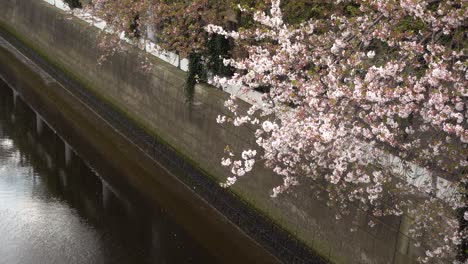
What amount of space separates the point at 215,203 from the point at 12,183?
3466 mm

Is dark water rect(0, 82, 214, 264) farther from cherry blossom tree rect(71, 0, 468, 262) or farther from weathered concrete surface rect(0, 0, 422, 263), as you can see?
cherry blossom tree rect(71, 0, 468, 262)

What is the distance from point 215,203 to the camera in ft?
30.1

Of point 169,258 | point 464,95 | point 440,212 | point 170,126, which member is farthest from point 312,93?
point 170,126

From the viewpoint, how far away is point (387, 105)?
507cm

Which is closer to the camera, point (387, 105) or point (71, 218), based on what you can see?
point (387, 105)

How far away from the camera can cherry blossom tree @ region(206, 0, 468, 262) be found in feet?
15.5

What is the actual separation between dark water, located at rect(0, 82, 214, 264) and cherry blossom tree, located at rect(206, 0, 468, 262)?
2.69 metres

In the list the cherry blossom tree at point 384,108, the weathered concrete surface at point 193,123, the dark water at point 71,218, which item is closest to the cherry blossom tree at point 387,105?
the cherry blossom tree at point 384,108

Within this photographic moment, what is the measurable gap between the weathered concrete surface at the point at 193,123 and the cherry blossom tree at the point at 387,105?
64cm

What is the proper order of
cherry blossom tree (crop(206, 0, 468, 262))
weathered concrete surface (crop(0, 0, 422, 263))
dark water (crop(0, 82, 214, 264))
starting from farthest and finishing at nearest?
dark water (crop(0, 82, 214, 264)), weathered concrete surface (crop(0, 0, 422, 263)), cherry blossom tree (crop(206, 0, 468, 262))

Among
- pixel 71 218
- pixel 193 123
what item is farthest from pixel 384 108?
pixel 71 218

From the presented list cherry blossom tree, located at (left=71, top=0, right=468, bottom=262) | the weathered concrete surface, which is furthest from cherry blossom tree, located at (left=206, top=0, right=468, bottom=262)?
the weathered concrete surface

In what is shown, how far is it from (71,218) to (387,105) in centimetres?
550

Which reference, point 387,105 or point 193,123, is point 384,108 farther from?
point 193,123
